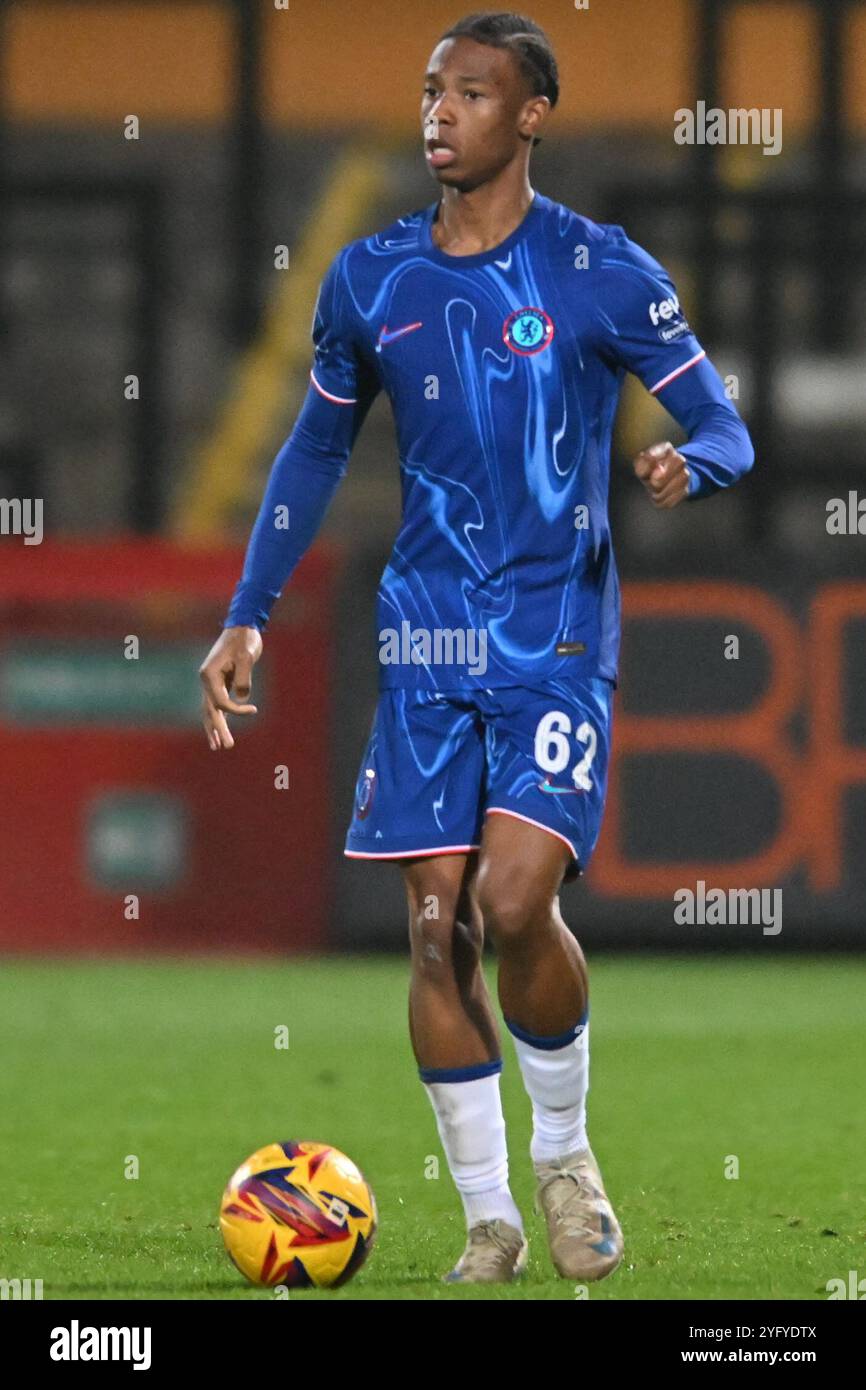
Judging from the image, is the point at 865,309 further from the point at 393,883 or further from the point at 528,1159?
the point at 528,1159

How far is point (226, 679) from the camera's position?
16.9 ft

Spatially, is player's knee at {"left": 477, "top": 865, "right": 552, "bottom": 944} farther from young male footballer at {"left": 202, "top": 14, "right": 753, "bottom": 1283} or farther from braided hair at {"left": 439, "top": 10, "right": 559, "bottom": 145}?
braided hair at {"left": 439, "top": 10, "right": 559, "bottom": 145}

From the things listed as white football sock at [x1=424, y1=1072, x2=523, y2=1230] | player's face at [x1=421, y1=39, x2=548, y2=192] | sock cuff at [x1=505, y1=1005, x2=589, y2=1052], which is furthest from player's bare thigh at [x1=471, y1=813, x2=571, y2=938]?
player's face at [x1=421, y1=39, x2=548, y2=192]

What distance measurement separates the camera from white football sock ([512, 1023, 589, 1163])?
502 centimetres

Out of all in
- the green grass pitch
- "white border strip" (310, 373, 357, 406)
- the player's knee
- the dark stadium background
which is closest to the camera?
the player's knee

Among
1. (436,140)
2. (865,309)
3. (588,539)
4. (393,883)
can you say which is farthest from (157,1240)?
(865,309)

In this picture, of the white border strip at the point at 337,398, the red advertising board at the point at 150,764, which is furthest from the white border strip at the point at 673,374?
the red advertising board at the point at 150,764

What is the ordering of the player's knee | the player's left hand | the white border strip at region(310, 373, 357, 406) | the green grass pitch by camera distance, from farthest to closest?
the white border strip at region(310, 373, 357, 406) → the green grass pitch → the player's knee → the player's left hand

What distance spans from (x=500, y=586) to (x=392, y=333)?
0.51 metres

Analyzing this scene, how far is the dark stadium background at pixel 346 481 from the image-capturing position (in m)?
12.1

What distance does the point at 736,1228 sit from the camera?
564 cm

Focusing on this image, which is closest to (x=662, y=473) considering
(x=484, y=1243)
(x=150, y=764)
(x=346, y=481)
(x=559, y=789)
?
(x=559, y=789)

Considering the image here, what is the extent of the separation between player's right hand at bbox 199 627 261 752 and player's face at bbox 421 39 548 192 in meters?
0.94

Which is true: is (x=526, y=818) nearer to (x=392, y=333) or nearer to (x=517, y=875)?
(x=517, y=875)
